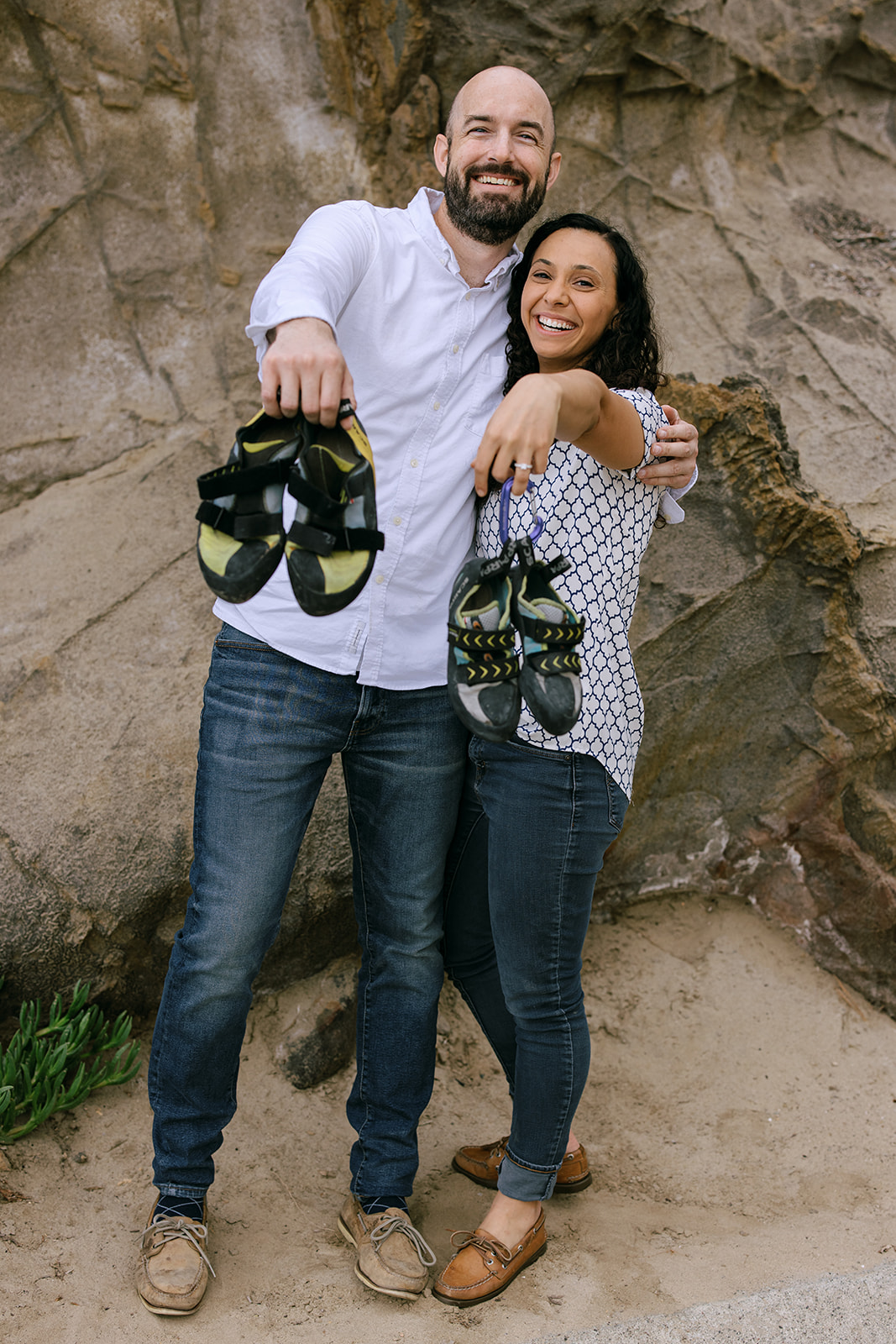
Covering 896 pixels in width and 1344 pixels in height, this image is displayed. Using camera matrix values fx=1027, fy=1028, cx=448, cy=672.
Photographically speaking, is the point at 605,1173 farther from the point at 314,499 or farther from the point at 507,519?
the point at 314,499

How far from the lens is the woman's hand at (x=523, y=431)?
1788mm

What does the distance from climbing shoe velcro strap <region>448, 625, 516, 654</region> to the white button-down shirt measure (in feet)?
1.07

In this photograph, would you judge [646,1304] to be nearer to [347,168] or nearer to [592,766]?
[592,766]

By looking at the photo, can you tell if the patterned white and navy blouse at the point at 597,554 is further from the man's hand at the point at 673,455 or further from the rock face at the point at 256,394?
the rock face at the point at 256,394

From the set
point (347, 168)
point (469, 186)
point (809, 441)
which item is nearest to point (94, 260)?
point (347, 168)

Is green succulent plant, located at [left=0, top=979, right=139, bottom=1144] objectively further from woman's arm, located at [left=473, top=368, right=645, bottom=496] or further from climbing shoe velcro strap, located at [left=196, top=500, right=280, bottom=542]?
woman's arm, located at [left=473, top=368, right=645, bottom=496]

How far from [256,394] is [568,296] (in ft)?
7.82

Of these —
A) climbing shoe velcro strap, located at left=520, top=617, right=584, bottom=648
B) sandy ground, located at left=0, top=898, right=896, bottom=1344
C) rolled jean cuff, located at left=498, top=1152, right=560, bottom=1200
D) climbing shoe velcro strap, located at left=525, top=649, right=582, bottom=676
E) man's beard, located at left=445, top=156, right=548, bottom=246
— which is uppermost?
man's beard, located at left=445, top=156, right=548, bottom=246

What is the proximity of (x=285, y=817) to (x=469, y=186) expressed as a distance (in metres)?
1.45

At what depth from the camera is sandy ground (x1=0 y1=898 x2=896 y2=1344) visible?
2365 mm

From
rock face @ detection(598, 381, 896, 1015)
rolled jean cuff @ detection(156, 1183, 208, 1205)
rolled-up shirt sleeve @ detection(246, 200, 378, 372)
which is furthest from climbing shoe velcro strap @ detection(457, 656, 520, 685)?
rock face @ detection(598, 381, 896, 1015)

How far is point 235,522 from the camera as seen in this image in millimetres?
1828

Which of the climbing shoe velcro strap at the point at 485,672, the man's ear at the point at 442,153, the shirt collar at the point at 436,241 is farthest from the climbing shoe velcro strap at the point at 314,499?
the man's ear at the point at 442,153

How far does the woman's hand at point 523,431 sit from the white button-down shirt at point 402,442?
1.36 ft
